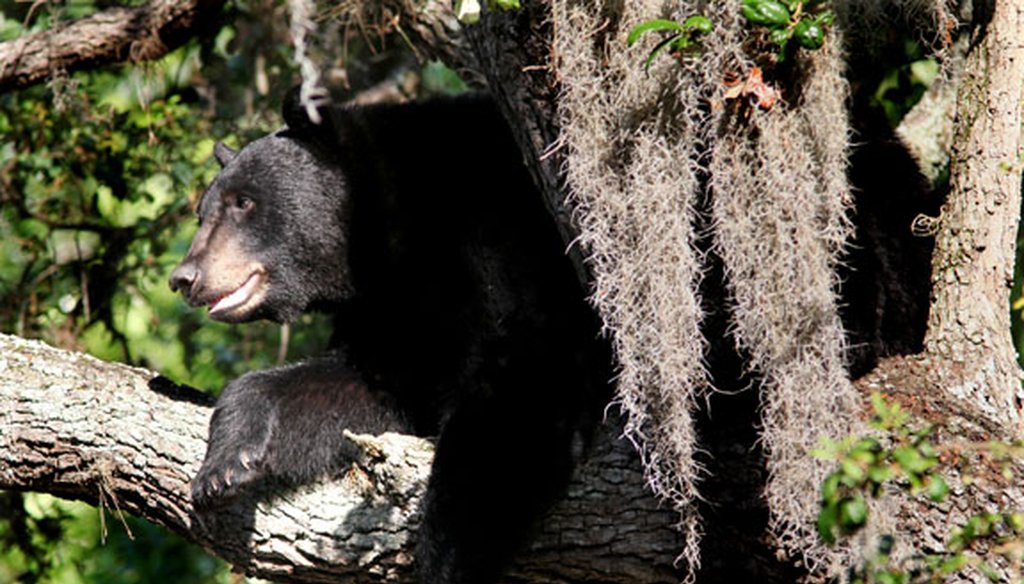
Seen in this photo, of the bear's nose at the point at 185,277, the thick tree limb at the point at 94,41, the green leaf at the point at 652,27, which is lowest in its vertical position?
the bear's nose at the point at 185,277

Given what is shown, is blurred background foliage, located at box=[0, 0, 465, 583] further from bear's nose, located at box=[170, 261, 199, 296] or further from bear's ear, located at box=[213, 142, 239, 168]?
bear's nose, located at box=[170, 261, 199, 296]

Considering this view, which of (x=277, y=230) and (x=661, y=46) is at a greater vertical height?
(x=661, y=46)

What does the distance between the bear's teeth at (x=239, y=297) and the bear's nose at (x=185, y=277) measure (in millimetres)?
116

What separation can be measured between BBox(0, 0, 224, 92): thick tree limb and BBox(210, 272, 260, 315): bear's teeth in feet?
6.16

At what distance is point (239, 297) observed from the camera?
4855 millimetres

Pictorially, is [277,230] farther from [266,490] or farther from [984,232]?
[984,232]

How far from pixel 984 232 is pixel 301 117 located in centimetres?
253

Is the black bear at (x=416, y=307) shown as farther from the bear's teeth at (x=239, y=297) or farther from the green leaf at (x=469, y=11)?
the green leaf at (x=469, y=11)

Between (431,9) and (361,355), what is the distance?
6.04 ft

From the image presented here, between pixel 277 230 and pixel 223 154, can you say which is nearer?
pixel 277 230

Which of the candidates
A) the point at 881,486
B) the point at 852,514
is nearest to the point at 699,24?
the point at 881,486

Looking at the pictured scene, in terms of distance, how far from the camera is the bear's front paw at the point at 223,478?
4.16 meters

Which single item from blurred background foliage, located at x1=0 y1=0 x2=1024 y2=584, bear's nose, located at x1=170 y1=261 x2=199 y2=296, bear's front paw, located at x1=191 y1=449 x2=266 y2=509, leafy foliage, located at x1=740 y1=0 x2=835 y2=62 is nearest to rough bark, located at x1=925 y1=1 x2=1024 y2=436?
leafy foliage, located at x1=740 y1=0 x2=835 y2=62

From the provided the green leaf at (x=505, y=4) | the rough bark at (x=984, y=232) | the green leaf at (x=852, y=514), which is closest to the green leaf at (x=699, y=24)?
the green leaf at (x=505, y=4)
